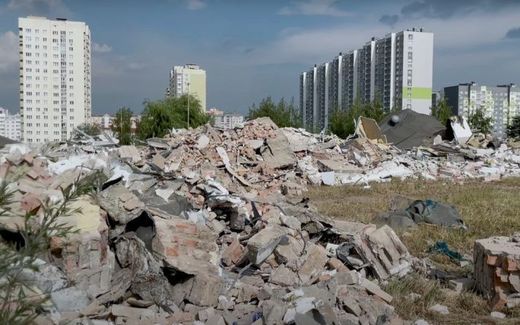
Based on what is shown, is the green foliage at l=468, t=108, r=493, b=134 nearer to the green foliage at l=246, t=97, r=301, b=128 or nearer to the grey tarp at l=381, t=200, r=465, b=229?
the green foliage at l=246, t=97, r=301, b=128

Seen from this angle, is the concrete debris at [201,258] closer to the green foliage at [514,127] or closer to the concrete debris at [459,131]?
the concrete debris at [459,131]

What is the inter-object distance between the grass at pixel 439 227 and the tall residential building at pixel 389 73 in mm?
26891

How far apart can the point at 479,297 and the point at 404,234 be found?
8.34 ft

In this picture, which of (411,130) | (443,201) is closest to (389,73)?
(411,130)

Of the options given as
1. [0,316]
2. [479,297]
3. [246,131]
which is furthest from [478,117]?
[0,316]

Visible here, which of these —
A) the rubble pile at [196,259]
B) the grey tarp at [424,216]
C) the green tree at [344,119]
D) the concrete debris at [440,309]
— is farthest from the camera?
the green tree at [344,119]

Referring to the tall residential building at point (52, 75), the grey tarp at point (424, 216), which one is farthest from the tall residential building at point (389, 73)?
the grey tarp at point (424, 216)

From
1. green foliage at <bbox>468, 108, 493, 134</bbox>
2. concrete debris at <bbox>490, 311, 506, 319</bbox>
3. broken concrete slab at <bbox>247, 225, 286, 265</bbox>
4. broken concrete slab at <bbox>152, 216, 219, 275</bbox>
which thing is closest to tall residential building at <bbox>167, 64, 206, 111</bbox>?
green foliage at <bbox>468, 108, 493, 134</bbox>

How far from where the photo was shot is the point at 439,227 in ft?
25.9

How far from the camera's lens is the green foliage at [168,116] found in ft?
111

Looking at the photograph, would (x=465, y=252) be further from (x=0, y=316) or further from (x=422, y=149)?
(x=422, y=149)

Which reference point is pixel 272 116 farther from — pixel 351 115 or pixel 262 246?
pixel 262 246

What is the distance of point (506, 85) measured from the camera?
60.4 m

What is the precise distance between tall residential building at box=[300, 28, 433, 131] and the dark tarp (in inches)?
687
